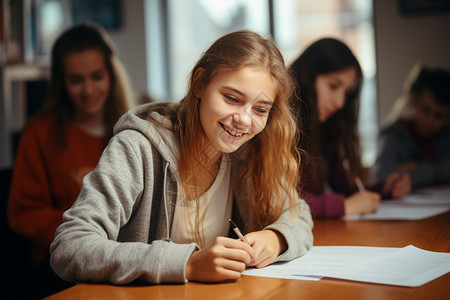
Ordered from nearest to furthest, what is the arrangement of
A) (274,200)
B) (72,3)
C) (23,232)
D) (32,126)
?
(274,200), (23,232), (32,126), (72,3)

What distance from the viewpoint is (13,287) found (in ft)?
5.09

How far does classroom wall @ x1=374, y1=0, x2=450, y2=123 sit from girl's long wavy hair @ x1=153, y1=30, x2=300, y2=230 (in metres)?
2.02

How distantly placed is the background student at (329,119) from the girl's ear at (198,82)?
45 centimetres

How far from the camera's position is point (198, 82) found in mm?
1081

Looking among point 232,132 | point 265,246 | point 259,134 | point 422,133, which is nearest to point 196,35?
point 422,133

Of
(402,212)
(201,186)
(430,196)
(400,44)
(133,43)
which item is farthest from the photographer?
(133,43)

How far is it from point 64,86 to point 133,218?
904 mm

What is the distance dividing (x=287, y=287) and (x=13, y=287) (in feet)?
3.46

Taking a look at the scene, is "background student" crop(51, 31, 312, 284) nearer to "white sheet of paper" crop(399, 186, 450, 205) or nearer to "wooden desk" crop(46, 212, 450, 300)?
"wooden desk" crop(46, 212, 450, 300)

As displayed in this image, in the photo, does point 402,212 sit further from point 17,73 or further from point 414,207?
point 17,73

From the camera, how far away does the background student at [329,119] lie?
1533mm

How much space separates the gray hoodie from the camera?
0.83m

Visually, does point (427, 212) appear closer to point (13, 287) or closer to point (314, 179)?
point (314, 179)

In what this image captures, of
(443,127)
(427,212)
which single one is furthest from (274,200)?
(443,127)
